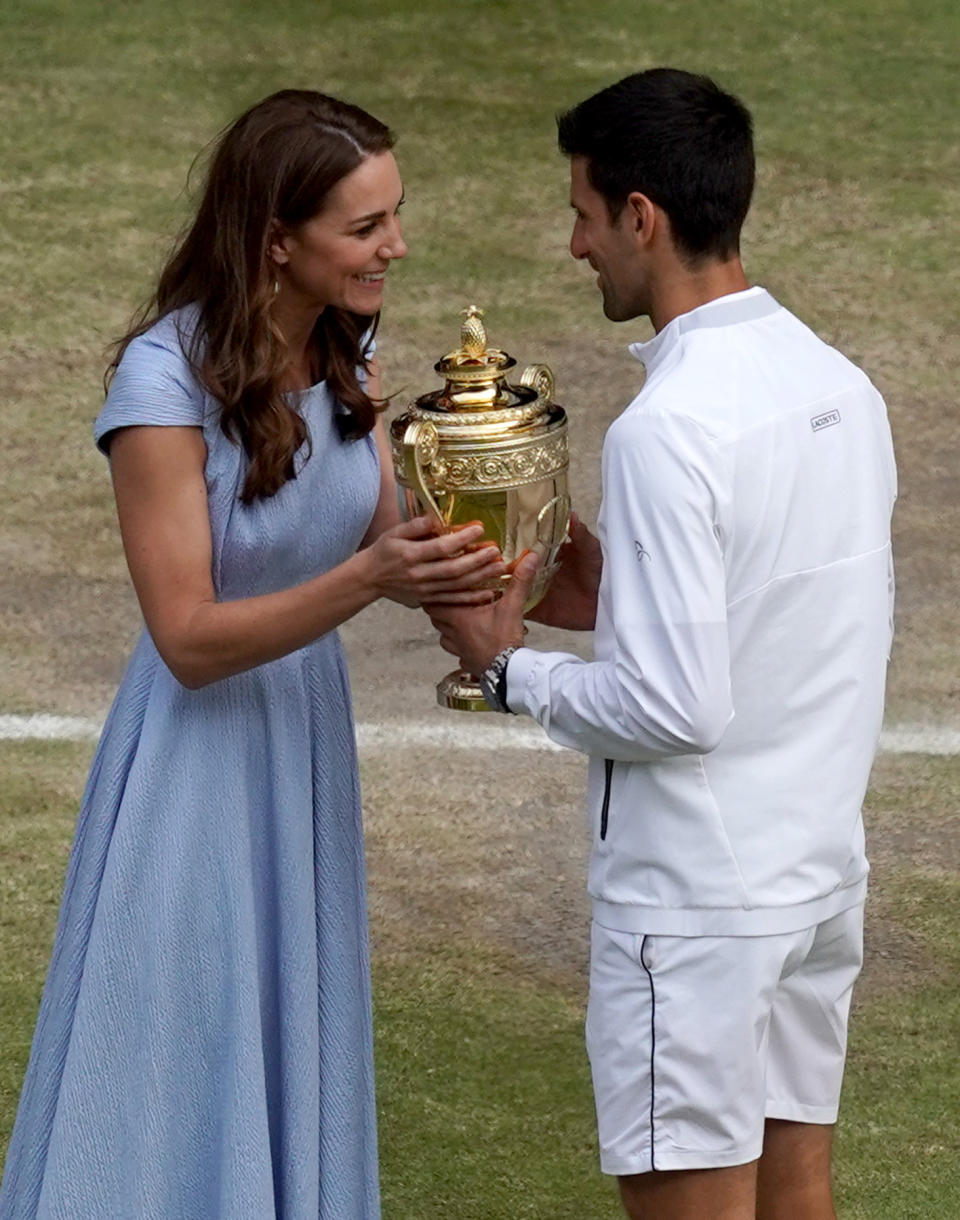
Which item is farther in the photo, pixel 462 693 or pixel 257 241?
pixel 462 693

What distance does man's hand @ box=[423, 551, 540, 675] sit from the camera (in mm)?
3082

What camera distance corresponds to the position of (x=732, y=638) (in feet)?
9.22

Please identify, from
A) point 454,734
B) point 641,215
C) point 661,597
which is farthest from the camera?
point 454,734

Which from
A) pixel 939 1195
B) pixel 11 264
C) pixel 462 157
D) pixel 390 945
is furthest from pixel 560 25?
pixel 939 1195

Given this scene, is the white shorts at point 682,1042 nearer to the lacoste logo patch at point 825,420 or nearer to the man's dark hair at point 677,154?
the lacoste logo patch at point 825,420

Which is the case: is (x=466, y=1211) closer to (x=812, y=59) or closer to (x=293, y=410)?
(x=293, y=410)

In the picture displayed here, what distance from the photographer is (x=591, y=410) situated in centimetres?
829

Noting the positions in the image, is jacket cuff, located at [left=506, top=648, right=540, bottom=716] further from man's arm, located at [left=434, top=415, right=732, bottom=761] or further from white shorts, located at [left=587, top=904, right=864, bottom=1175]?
white shorts, located at [left=587, top=904, right=864, bottom=1175]

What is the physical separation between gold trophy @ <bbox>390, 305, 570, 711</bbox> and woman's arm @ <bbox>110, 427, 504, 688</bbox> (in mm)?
104

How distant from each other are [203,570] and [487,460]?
0.44m

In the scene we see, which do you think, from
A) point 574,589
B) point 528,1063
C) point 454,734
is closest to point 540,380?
point 574,589

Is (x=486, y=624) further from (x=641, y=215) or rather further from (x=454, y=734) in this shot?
(x=454, y=734)

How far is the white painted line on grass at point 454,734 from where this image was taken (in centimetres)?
613

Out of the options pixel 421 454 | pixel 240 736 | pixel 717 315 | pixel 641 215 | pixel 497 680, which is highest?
pixel 641 215
